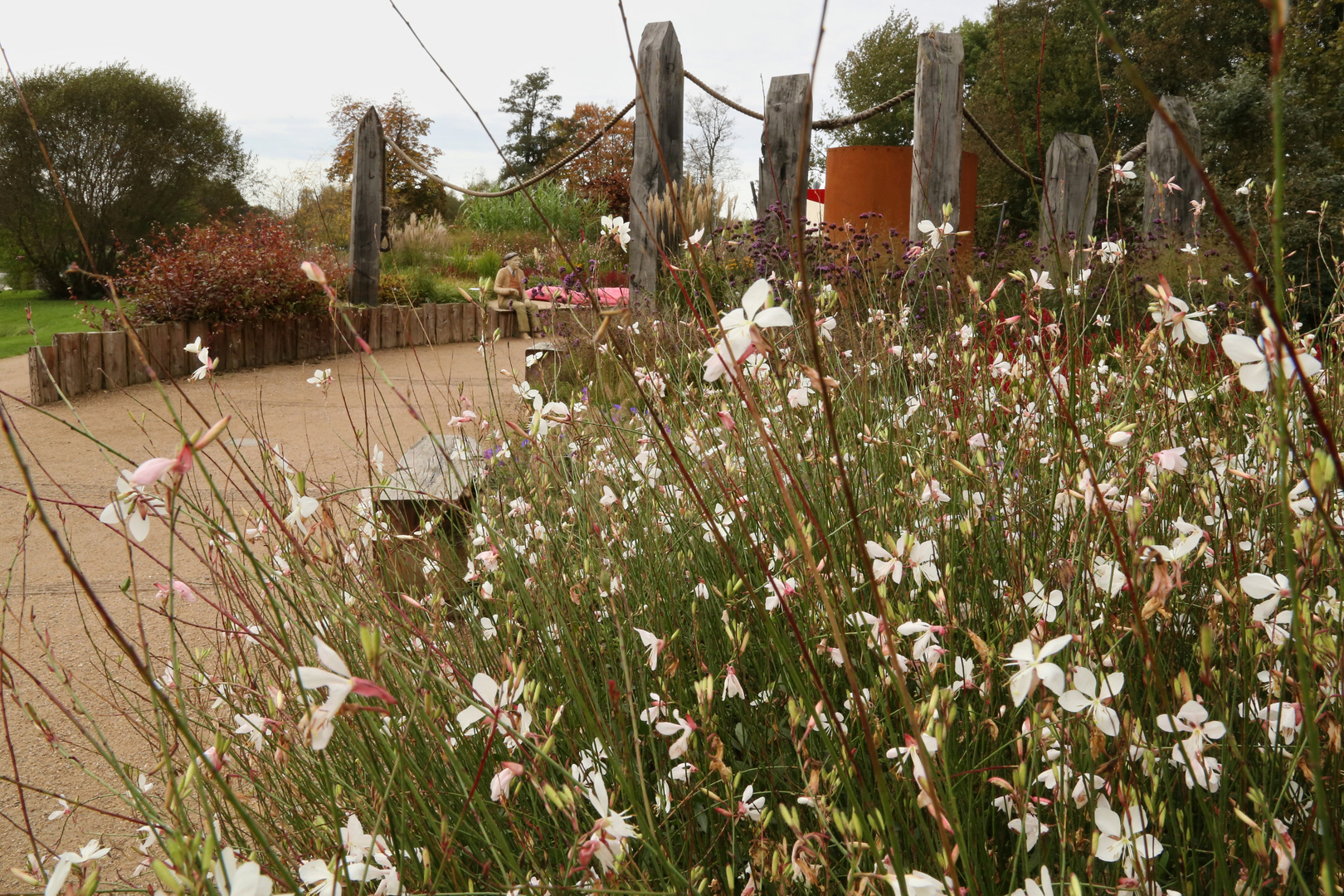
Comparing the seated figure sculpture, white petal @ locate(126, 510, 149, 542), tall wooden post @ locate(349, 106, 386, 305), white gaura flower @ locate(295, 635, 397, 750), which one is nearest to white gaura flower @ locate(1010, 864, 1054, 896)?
white gaura flower @ locate(295, 635, 397, 750)

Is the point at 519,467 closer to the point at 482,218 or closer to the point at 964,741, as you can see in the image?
the point at 964,741

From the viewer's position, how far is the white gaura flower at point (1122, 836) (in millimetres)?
752

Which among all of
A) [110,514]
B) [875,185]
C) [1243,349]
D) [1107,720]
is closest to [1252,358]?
[1243,349]

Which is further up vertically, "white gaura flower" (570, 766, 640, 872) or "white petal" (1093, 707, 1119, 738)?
"white petal" (1093, 707, 1119, 738)

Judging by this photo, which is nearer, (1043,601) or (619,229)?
(1043,601)

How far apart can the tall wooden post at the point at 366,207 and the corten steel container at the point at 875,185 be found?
13.2ft

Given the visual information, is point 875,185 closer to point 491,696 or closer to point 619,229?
point 619,229

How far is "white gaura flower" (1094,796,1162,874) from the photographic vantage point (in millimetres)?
752

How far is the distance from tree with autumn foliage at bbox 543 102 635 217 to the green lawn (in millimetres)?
9239

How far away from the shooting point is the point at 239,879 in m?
0.57

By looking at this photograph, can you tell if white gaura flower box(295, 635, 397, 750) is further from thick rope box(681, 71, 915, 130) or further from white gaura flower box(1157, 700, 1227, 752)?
thick rope box(681, 71, 915, 130)

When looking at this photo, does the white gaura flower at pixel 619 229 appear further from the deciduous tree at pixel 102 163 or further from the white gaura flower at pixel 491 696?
the deciduous tree at pixel 102 163

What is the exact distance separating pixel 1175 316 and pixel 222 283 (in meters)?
7.78

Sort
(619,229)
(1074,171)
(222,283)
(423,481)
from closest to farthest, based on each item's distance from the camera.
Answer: (619,229) → (423,481) → (1074,171) → (222,283)
